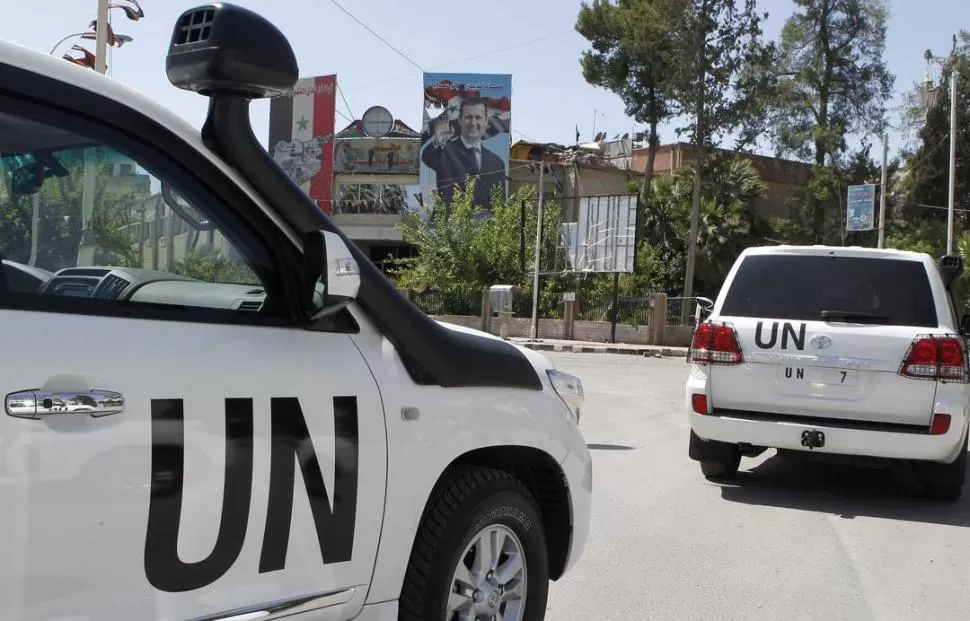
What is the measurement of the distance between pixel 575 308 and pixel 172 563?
35733 millimetres

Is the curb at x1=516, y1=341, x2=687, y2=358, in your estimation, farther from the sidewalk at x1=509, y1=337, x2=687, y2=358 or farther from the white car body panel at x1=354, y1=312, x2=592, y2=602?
the white car body panel at x1=354, y1=312, x2=592, y2=602

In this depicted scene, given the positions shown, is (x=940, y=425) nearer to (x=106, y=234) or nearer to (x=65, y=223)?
(x=106, y=234)

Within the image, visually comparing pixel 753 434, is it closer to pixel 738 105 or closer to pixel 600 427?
pixel 600 427

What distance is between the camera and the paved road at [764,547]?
497 cm

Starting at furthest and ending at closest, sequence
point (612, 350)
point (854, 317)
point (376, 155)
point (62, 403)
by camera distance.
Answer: point (376, 155) → point (612, 350) → point (854, 317) → point (62, 403)

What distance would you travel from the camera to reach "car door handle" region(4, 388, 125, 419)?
2.12 metres

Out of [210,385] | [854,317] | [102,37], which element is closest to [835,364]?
[854,317]

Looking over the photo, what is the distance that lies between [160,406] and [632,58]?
46.8m

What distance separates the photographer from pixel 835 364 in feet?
23.9

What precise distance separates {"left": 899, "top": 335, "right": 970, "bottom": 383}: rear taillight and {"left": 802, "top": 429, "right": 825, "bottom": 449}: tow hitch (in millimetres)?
684

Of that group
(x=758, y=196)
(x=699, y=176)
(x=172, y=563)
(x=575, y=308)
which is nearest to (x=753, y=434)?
(x=172, y=563)

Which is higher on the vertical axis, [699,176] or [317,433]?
[699,176]

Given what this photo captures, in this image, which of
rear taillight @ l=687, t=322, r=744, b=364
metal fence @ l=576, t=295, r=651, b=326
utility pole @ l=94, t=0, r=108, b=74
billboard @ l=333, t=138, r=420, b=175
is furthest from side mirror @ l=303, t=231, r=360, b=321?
billboard @ l=333, t=138, r=420, b=175

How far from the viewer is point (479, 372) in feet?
11.2
